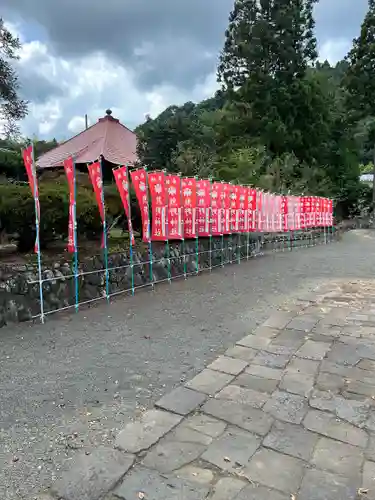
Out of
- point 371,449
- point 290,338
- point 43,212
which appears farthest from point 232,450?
point 43,212

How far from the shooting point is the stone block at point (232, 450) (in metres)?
2.32

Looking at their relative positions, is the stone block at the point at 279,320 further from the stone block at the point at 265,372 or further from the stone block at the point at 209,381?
the stone block at the point at 209,381

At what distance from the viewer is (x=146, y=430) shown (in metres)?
2.65

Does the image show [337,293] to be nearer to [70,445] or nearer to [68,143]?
[70,445]

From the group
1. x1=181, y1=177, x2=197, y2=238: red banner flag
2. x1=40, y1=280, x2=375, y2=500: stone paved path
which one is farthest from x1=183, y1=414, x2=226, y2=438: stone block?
x1=181, y1=177, x2=197, y2=238: red banner flag

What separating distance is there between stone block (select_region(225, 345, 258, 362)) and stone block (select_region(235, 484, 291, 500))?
1833mm

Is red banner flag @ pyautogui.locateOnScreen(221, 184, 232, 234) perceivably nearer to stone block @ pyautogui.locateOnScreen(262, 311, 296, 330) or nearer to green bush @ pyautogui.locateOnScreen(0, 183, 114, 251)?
green bush @ pyautogui.locateOnScreen(0, 183, 114, 251)

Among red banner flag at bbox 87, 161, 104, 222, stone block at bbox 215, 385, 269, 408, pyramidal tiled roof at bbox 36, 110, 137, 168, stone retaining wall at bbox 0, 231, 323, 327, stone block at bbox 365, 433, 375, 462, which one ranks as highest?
pyramidal tiled roof at bbox 36, 110, 137, 168

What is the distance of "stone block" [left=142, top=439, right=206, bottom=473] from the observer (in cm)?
230

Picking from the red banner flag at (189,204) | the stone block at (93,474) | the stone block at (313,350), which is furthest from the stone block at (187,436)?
the red banner flag at (189,204)

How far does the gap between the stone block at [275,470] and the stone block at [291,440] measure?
6 centimetres

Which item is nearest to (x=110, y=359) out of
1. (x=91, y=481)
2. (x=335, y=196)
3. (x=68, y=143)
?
(x=91, y=481)

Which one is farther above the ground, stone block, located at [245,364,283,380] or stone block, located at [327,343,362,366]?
stone block, located at [327,343,362,366]

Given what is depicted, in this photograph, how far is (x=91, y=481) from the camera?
2158 mm
